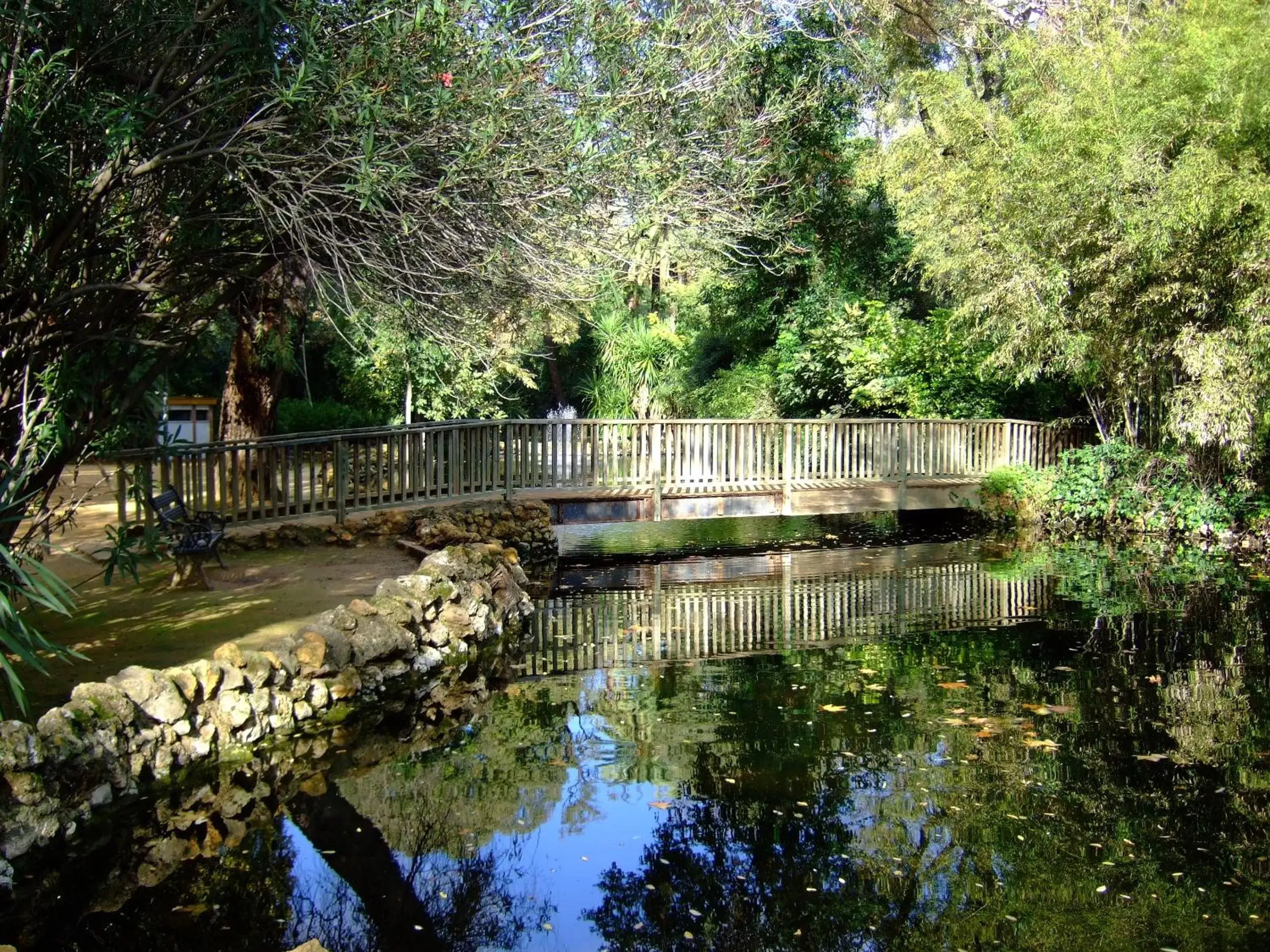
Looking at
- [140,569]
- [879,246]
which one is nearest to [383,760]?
[140,569]

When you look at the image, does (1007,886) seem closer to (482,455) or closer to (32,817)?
(32,817)

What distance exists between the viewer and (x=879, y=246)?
2033 cm

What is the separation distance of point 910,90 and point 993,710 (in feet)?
58.7

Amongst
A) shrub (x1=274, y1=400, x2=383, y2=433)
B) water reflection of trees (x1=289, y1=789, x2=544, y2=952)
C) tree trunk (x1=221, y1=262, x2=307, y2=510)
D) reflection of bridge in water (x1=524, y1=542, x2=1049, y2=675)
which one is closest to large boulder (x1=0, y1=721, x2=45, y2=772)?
water reflection of trees (x1=289, y1=789, x2=544, y2=952)

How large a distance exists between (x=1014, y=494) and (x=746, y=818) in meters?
12.5

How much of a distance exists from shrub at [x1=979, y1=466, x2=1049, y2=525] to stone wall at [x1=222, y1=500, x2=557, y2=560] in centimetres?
729

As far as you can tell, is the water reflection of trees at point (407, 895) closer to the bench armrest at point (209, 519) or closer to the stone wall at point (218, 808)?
the stone wall at point (218, 808)

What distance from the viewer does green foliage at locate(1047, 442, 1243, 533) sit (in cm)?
1495

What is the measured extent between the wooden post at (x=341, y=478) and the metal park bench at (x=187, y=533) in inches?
86.2

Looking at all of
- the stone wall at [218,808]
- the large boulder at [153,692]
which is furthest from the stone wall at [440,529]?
the large boulder at [153,692]

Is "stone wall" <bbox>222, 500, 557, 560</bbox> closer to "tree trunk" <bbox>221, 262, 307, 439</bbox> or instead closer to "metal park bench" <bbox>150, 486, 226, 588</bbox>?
"metal park bench" <bbox>150, 486, 226, 588</bbox>

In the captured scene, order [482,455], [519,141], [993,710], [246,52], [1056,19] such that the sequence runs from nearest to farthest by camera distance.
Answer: [246,52] → [519,141] → [993,710] → [482,455] → [1056,19]

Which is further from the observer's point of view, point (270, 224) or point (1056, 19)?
point (1056, 19)

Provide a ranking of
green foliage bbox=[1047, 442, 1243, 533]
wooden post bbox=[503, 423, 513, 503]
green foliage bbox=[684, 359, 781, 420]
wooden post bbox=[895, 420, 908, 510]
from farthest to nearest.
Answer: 1. green foliage bbox=[684, 359, 781, 420]
2. wooden post bbox=[895, 420, 908, 510]
3. green foliage bbox=[1047, 442, 1243, 533]
4. wooden post bbox=[503, 423, 513, 503]
